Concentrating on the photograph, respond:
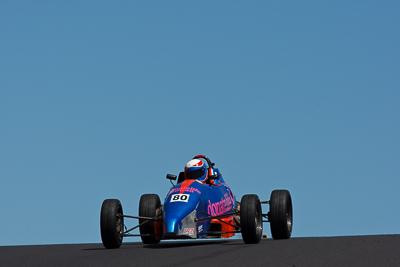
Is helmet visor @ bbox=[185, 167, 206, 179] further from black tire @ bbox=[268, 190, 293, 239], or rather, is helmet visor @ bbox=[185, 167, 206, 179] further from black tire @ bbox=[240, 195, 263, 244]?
black tire @ bbox=[240, 195, 263, 244]

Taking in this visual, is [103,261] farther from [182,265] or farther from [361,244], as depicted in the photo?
[361,244]

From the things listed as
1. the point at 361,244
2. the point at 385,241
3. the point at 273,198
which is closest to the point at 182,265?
the point at 361,244

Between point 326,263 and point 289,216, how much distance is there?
9.60 meters

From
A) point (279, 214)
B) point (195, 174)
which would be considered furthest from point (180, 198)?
point (279, 214)

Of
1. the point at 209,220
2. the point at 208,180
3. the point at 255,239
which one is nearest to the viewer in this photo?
the point at 255,239

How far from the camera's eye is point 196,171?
70.6 feet

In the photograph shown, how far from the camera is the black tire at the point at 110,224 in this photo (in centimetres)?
1858

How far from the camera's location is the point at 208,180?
71.7ft

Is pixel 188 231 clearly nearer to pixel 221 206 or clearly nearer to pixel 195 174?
pixel 195 174

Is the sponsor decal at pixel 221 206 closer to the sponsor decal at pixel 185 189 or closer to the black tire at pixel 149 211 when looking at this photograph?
the sponsor decal at pixel 185 189

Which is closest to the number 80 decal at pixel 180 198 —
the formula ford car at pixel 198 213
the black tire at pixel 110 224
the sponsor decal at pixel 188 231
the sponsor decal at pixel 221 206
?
the formula ford car at pixel 198 213

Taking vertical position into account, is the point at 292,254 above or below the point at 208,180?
below

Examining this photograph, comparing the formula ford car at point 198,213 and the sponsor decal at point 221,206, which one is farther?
the sponsor decal at point 221,206

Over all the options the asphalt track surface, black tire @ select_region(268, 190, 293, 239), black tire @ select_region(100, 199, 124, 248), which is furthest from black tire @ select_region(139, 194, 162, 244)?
the asphalt track surface
